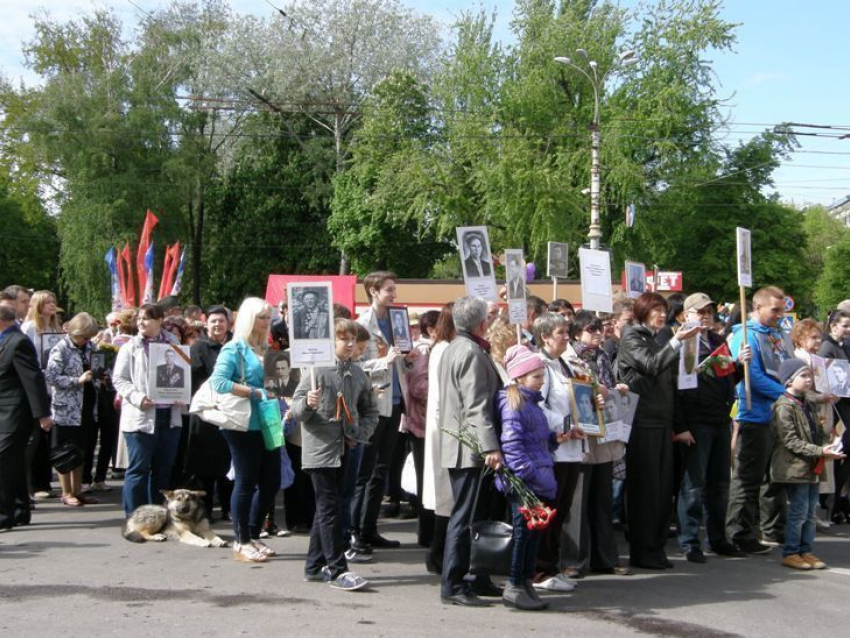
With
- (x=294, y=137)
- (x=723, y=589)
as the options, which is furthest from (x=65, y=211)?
(x=723, y=589)

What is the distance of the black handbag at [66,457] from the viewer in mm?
10172

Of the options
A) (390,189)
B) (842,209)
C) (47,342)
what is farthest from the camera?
(842,209)

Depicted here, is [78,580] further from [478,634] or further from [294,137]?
[294,137]

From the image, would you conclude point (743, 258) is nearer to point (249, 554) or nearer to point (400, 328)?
point (400, 328)

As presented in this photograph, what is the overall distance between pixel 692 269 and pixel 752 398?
122 ft

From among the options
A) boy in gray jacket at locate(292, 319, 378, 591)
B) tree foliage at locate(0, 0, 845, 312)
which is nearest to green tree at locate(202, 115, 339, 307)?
tree foliage at locate(0, 0, 845, 312)

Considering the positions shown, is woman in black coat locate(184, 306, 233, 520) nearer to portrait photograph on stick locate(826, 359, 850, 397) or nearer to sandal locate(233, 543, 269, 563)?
sandal locate(233, 543, 269, 563)

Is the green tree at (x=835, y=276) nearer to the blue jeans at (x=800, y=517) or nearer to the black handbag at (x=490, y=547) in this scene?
the blue jeans at (x=800, y=517)

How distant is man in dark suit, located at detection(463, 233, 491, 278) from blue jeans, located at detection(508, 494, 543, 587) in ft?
11.1

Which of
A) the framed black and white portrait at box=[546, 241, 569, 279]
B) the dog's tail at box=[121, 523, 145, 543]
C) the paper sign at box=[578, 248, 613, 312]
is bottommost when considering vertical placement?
the dog's tail at box=[121, 523, 145, 543]

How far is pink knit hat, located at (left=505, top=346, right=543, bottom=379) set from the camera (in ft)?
21.9

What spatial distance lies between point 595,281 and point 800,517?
285 cm

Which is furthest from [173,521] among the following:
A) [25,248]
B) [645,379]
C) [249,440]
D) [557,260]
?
[25,248]

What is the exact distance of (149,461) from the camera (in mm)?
8961
